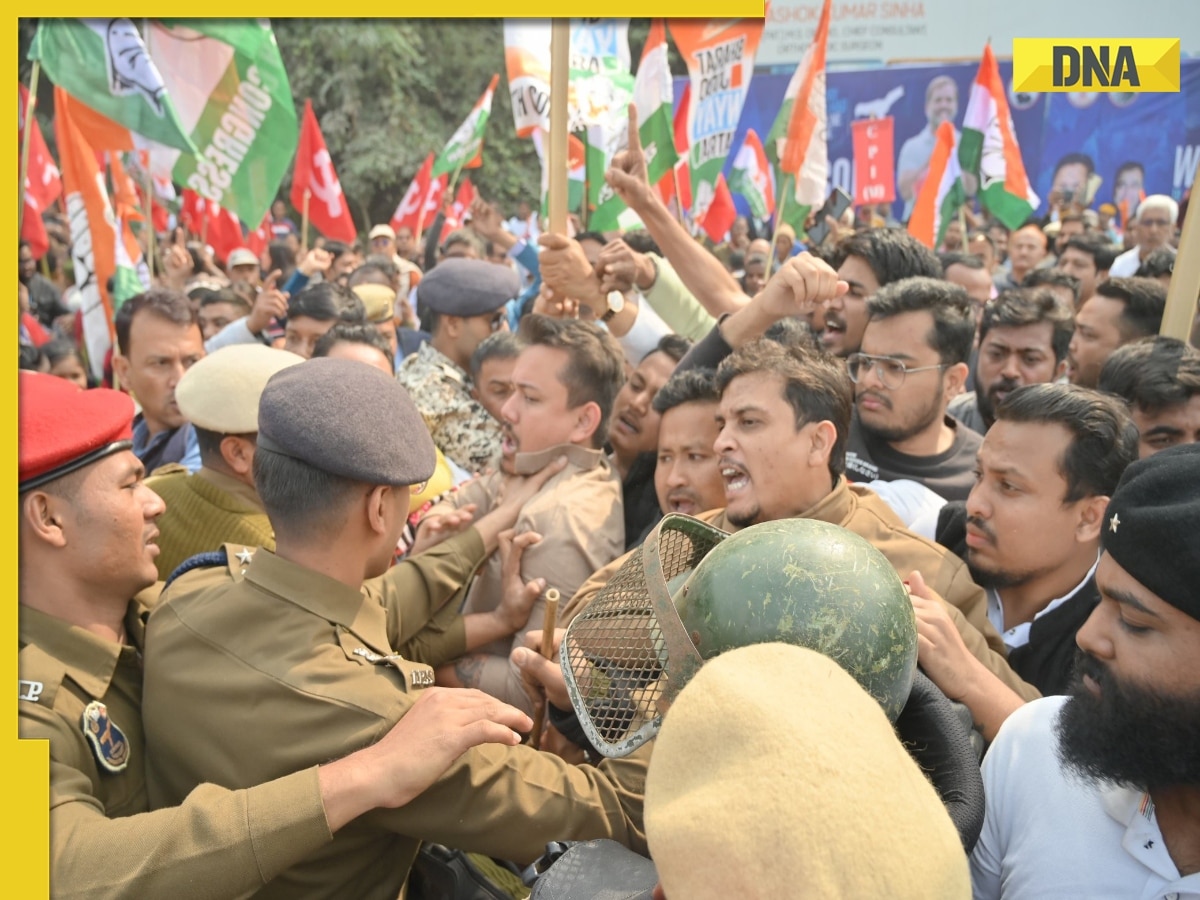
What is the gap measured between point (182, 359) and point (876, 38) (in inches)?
933

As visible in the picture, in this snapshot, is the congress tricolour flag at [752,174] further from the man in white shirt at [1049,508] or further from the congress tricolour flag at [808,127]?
the man in white shirt at [1049,508]

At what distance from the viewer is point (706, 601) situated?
1636 mm

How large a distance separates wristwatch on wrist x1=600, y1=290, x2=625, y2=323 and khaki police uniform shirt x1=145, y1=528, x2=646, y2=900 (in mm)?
2667

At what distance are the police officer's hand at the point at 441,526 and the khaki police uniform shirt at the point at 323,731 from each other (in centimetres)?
103

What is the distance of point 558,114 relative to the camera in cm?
404

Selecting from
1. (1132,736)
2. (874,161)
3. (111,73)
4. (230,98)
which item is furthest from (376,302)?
(874,161)

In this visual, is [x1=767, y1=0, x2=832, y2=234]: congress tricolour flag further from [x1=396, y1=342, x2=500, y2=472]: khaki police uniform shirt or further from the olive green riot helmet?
the olive green riot helmet

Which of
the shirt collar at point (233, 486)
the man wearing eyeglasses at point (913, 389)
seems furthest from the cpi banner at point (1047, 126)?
the shirt collar at point (233, 486)

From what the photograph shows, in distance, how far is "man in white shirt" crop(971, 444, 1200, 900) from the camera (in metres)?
1.74

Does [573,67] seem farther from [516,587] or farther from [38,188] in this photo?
[38,188]

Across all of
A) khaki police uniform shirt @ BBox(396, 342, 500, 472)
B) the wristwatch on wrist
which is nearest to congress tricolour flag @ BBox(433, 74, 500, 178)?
the wristwatch on wrist

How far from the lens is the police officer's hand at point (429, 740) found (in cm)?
191

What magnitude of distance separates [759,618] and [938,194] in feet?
27.3

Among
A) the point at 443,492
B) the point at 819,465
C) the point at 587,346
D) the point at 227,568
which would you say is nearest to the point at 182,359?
the point at 443,492
